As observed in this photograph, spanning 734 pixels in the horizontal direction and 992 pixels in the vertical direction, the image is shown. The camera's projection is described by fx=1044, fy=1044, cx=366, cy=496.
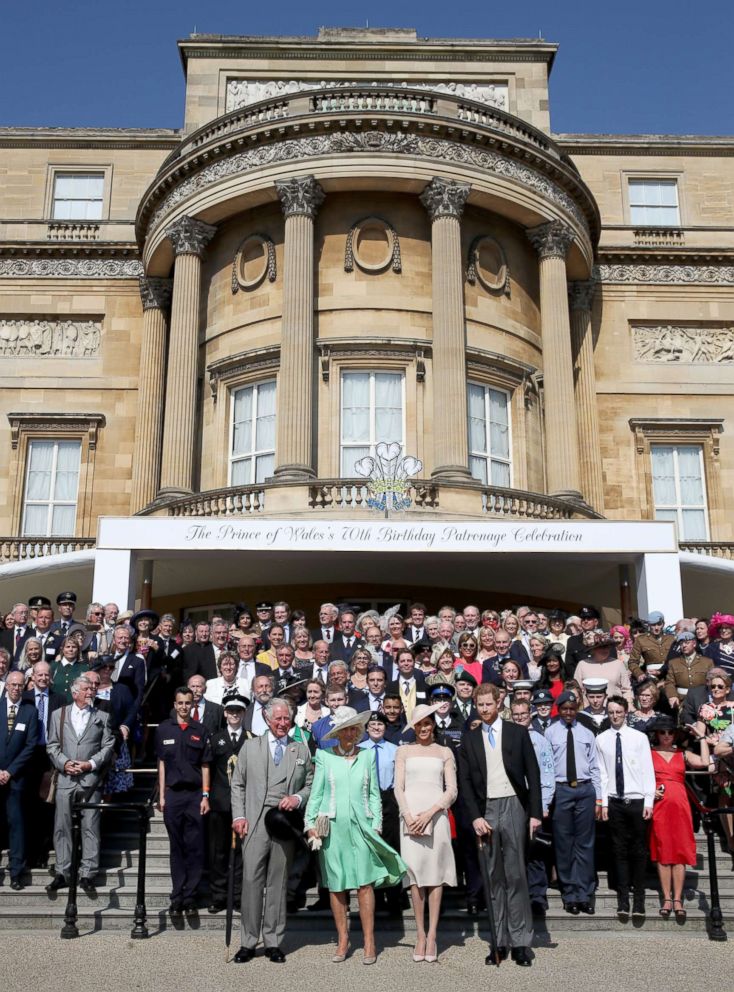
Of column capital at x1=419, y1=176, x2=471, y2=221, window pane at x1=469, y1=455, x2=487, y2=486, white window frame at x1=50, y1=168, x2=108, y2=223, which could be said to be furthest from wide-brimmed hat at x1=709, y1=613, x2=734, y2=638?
white window frame at x1=50, y1=168, x2=108, y2=223

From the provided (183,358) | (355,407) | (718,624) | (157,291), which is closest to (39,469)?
(157,291)

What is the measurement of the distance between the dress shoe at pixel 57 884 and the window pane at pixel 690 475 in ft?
73.3

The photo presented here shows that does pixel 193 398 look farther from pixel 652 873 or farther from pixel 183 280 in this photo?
pixel 652 873

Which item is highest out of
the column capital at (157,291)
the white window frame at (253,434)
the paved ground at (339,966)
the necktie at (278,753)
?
the column capital at (157,291)

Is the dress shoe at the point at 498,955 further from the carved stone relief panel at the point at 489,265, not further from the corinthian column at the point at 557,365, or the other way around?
the carved stone relief panel at the point at 489,265

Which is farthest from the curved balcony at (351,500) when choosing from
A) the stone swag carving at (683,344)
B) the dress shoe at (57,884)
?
the dress shoe at (57,884)

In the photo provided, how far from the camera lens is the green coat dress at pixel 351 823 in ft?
27.9

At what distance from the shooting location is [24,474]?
1113 inches

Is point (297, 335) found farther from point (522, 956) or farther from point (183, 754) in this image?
point (522, 956)

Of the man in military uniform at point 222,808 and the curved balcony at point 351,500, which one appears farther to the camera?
the curved balcony at point 351,500

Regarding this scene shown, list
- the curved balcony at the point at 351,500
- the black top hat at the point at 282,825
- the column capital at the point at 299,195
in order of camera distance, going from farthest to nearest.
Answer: the column capital at the point at 299,195, the curved balcony at the point at 351,500, the black top hat at the point at 282,825

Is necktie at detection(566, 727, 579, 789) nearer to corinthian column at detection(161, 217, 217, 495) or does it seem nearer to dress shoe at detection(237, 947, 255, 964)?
dress shoe at detection(237, 947, 255, 964)

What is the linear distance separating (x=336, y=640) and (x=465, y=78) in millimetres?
22600

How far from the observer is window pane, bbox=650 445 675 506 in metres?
28.8
